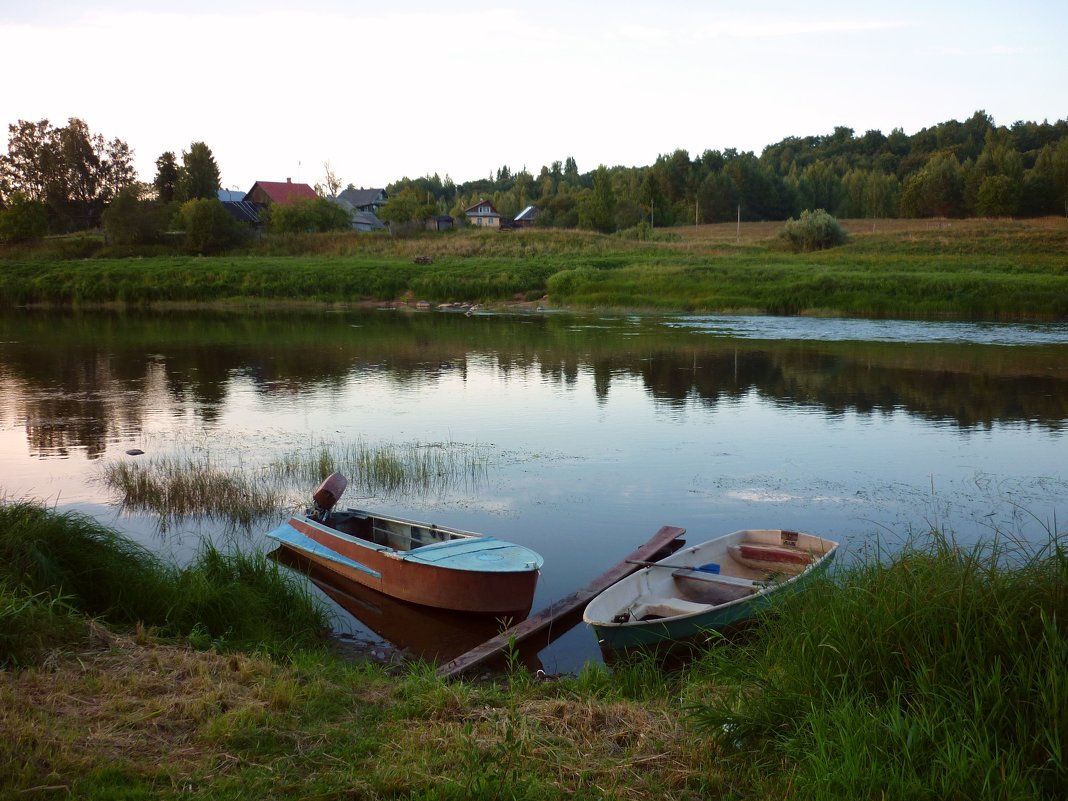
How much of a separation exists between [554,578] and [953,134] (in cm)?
14739

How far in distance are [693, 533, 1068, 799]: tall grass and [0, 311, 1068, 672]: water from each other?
4.10 m

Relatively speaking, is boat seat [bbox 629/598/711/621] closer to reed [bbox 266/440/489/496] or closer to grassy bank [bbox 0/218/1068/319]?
reed [bbox 266/440/489/496]

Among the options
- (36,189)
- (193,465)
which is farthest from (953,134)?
(193,465)

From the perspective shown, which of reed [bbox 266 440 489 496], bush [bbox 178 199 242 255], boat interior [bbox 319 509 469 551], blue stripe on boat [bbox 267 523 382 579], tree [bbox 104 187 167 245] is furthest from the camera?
tree [bbox 104 187 167 245]

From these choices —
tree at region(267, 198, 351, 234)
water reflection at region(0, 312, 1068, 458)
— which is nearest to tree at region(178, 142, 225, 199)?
tree at region(267, 198, 351, 234)

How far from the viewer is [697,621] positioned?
29.5 feet

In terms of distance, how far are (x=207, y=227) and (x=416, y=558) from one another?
245ft

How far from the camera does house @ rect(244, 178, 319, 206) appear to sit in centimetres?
10705

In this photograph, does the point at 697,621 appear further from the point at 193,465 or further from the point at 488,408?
the point at 488,408

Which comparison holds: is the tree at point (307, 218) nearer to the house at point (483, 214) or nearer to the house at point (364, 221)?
the house at point (364, 221)

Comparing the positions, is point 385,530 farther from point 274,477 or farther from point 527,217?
point 527,217

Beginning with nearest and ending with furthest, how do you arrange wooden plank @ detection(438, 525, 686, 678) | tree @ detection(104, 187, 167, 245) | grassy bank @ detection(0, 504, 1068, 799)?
1. grassy bank @ detection(0, 504, 1068, 799)
2. wooden plank @ detection(438, 525, 686, 678)
3. tree @ detection(104, 187, 167, 245)

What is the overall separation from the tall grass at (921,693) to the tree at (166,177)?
101169 mm

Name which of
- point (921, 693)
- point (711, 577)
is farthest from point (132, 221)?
point (921, 693)
